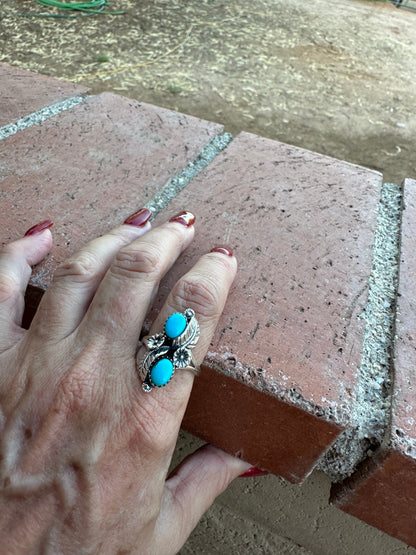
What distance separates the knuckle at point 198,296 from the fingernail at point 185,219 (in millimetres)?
195

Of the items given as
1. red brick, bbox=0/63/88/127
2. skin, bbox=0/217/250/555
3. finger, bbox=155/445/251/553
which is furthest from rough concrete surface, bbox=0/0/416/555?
red brick, bbox=0/63/88/127

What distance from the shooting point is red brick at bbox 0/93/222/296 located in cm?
102

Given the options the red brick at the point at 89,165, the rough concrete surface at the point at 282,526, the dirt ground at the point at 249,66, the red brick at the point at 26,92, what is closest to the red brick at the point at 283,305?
the red brick at the point at 89,165

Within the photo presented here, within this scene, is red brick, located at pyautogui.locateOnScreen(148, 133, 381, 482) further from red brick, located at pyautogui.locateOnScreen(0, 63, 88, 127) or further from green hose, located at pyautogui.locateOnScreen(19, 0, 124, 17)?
green hose, located at pyautogui.locateOnScreen(19, 0, 124, 17)

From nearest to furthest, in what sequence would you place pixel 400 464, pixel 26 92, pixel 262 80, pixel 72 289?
1. pixel 400 464
2. pixel 72 289
3. pixel 26 92
4. pixel 262 80

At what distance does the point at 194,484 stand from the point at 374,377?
456mm

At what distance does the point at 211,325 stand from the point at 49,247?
420 millimetres

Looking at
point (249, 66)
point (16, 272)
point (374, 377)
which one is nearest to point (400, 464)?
point (374, 377)

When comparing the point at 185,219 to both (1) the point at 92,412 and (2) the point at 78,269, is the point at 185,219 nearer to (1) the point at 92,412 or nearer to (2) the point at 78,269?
(2) the point at 78,269

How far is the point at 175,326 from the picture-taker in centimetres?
75

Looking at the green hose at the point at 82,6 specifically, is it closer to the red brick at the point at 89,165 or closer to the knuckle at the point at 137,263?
the red brick at the point at 89,165

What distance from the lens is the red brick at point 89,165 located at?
1.02 metres

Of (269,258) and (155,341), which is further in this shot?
(269,258)

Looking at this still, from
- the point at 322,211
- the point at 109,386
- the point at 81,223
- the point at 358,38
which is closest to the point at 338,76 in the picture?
the point at 358,38
